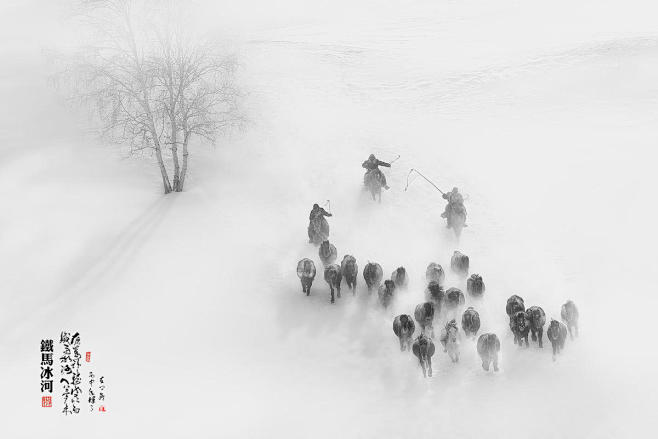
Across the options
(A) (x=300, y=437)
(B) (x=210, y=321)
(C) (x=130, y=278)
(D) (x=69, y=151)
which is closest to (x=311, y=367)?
(A) (x=300, y=437)

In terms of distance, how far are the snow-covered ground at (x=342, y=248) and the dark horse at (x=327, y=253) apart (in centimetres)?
86

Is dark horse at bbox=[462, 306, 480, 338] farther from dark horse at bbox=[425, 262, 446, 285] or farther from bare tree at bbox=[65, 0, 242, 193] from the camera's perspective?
bare tree at bbox=[65, 0, 242, 193]

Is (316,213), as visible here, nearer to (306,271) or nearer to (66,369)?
(306,271)

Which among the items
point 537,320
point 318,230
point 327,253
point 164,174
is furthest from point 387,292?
point 164,174

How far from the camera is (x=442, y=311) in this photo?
15.7 metres

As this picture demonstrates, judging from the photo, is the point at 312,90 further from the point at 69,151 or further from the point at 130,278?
the point at 130,278

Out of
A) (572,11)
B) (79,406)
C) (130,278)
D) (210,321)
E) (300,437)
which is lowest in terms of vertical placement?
(300,437)

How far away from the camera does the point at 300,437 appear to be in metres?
12.8

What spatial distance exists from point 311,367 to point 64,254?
973 cm

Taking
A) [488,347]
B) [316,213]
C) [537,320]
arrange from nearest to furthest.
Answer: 1. [488,347]
2. [537,320]
3. [316,213]

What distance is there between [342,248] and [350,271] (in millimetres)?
2429

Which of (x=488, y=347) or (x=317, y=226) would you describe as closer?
(x=488, y=347)

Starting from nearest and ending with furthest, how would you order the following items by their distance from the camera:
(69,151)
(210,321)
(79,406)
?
(79,406)
(210,321)
(69,151)

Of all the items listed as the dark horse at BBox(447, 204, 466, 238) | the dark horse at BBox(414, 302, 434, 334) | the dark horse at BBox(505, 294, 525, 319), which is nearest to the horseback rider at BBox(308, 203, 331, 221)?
the dark horse at BBox(447, 204, 466, 238)
